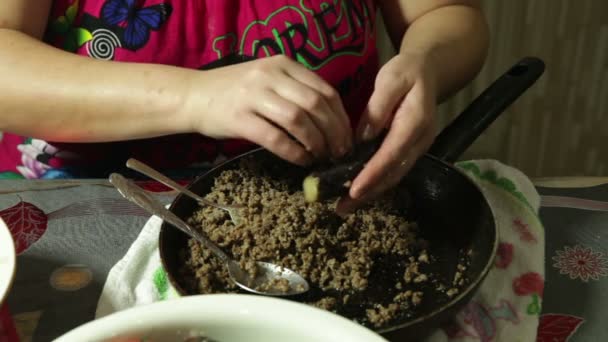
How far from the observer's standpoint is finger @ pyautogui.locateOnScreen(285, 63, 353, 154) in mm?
588

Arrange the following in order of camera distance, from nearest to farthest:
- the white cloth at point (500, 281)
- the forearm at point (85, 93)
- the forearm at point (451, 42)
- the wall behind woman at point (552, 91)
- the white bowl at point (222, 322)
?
the white bowl at point (222, 322) < the white cloth at point (500, 281) < the forearm at point (85, 93) < the forearm at point (451, 42) < the wall behind woman at point (552, 91)

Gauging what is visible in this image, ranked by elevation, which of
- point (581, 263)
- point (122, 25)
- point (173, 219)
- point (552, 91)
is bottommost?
point (552, 91)

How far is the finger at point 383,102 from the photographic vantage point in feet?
2.00

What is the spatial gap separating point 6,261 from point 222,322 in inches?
8.1

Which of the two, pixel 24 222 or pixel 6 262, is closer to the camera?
pixel 6 262

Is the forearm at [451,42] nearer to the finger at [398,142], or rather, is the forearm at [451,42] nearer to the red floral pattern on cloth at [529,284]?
the finger at [398,142]

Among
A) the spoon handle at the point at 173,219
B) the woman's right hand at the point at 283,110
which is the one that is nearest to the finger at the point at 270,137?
the woman's right hand at the point at 283,110

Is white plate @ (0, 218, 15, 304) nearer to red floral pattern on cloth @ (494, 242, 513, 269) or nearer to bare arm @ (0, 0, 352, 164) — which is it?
bare arm @ (0, 0, 352, 164)

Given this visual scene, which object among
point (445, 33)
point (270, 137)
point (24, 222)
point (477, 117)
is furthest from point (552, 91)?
point (24, 222)

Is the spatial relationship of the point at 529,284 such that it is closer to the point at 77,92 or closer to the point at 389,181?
the point at 389,181

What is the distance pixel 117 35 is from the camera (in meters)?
0.79

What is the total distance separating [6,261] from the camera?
0.47 m

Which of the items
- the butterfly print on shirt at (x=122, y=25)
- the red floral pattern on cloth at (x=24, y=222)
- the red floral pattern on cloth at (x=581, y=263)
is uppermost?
the butterfly print on shirt at (x=122, y=25)

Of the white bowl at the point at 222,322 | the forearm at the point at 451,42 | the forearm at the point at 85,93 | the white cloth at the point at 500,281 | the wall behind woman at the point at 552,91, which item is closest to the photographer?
the white bowl at the point at 222,322
